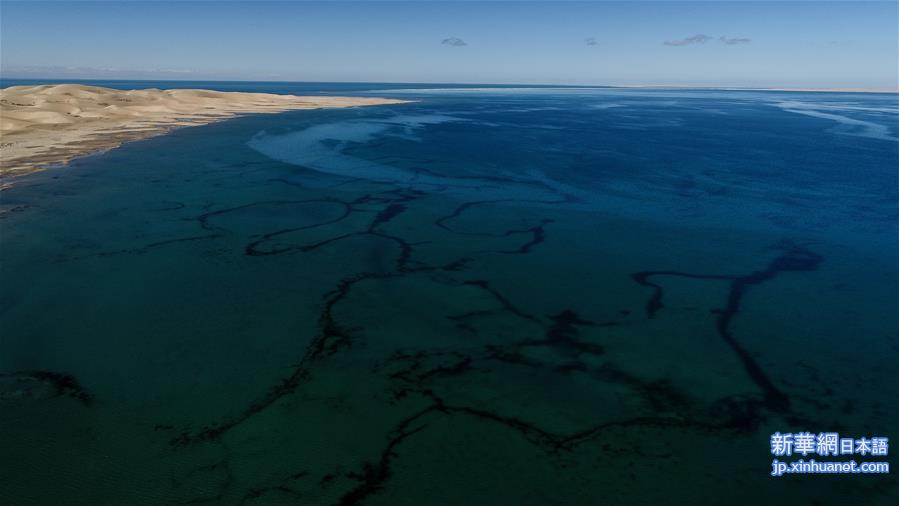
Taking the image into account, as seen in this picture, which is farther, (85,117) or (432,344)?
(85,117)

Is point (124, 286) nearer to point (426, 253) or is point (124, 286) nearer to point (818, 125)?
point (426, 253)

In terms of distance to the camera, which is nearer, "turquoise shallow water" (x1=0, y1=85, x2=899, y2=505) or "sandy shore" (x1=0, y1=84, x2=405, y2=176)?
"turquoise shallow water" (x1=0, y1=85, x2=899, y2=505)

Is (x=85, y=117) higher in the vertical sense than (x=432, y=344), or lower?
higher

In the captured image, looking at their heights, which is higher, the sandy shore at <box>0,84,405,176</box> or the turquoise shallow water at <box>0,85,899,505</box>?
the sandy shore at <box>0,84,405,176</box>

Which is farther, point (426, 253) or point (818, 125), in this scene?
point (818, 125)

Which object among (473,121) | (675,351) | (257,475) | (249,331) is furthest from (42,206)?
(473,121)
